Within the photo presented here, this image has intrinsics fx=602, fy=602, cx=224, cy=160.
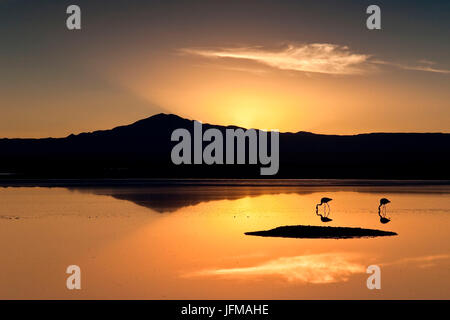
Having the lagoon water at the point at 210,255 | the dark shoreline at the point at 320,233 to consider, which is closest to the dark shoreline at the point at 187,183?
the lagoon water at the point at 210,255

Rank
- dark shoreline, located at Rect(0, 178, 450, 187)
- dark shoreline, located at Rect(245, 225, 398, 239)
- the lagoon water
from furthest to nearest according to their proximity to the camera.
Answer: dark shoreline, located at Rect(0, 178, 450, 187)
dark shoreline, located at Rect(245, 225, 398, 239)
the lagoon water

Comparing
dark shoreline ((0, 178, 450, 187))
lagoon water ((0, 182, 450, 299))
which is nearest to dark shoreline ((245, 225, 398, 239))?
lagoon water ((0, 182, 450, 299))

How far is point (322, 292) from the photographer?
644 inches

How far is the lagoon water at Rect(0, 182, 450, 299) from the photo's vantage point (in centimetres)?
1667

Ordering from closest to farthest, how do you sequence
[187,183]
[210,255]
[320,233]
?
[210,255] → [320,233] → [187,183]

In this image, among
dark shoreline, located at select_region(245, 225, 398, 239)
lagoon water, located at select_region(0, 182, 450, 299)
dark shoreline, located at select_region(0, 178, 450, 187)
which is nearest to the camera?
lagoon water, located at select_region(0, 182, 450, 299)

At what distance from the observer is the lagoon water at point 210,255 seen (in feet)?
54.7

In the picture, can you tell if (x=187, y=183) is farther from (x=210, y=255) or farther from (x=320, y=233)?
(x=210, y=255)

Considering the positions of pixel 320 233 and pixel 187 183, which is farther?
pixel 187 183

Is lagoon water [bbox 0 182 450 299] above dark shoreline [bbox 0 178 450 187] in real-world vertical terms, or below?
below

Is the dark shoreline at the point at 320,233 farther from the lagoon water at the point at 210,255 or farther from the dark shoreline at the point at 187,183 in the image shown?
the dark shoreline at the point at 187,183

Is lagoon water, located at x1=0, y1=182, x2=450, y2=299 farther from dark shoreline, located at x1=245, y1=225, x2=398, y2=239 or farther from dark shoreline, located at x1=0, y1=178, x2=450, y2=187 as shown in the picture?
dark shoreline, located at x1=0, y1=178, x2=450, y2=187

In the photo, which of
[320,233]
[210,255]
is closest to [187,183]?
[320,233]

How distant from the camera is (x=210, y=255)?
875 inches
